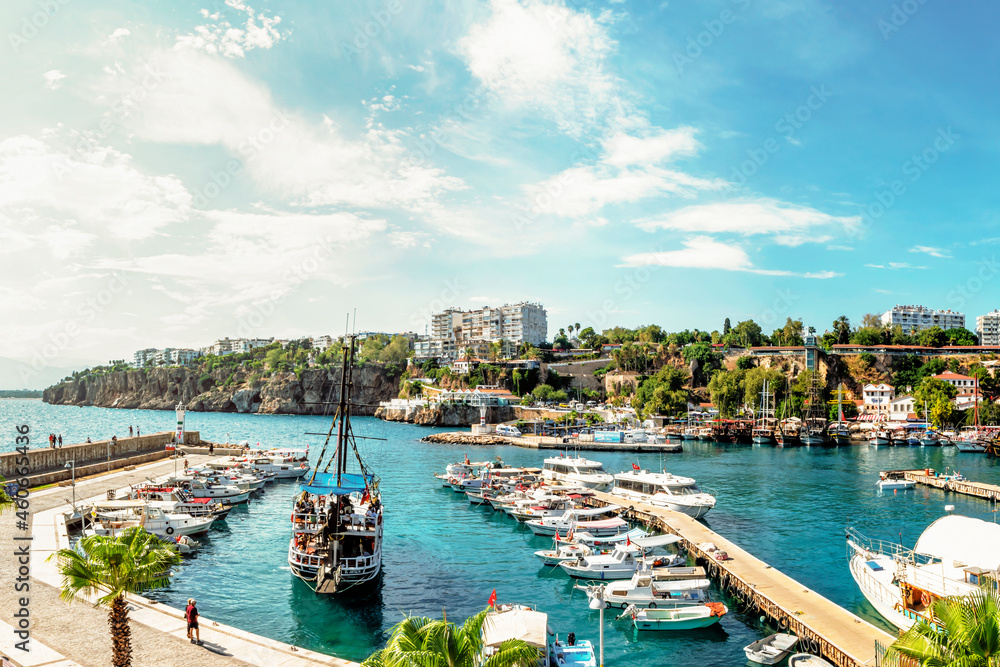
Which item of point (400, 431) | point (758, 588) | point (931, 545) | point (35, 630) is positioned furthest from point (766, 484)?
point (400, 431)

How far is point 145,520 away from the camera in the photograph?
1323 inches

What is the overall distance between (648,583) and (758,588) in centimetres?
459

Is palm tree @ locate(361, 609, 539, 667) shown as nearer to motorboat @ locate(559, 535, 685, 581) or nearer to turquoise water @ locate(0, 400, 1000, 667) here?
turquoise water @ locate(0, 400, 1000, 667)

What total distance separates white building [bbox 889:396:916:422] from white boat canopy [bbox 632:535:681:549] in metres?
102

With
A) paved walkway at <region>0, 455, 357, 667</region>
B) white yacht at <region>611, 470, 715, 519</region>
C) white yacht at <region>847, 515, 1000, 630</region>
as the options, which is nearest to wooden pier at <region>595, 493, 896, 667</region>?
white yacht at <region>847, 515, 1000, 630</region>

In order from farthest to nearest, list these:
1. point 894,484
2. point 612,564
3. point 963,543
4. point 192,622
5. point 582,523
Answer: point 894,484 < point 582,523 < point 612,564 < point 963,543 < point 192,622

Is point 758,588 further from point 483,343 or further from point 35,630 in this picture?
point 483,343

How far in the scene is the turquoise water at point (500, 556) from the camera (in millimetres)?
24250

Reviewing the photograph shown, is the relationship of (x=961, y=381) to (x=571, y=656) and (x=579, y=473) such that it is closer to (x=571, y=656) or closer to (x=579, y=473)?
(x=579, y=473)

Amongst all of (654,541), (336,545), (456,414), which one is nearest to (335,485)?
(336,545)

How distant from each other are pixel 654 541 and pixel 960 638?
25188 mm

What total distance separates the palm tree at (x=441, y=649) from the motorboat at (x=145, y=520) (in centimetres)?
2782

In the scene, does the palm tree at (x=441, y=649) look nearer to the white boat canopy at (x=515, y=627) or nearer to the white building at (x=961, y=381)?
the white boat canopy at (x=515, y=627)

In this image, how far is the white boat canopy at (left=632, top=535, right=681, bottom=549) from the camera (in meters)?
33.7
